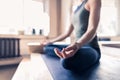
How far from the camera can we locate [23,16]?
11.9 ft

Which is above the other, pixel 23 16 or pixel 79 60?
pixel 23 16

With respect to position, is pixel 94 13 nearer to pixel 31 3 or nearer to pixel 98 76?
pixel 98 76

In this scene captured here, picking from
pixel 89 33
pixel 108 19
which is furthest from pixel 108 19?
pixel 89 33

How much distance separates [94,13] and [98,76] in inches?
14.1

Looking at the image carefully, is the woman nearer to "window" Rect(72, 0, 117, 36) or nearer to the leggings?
the leggings

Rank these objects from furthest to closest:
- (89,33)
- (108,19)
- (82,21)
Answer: (108,19) < (82,21) < (89,33)

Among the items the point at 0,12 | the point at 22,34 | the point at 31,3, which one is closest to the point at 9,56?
the point at 22,34

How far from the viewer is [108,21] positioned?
421 centimetres

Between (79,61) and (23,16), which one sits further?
(23,16)

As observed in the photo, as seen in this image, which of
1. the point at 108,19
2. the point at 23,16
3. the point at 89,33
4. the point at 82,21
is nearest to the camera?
the point at 89,33

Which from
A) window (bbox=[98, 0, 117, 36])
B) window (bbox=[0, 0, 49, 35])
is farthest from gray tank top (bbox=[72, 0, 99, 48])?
window (bbox=[98, 0, 117, 36])

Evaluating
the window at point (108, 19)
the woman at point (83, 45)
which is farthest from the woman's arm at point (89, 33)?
the window at point (108, 19)

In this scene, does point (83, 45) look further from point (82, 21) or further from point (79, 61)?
point (82, 21)

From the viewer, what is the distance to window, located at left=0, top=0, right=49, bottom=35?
344cm
